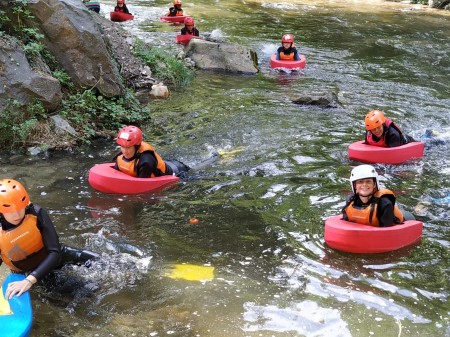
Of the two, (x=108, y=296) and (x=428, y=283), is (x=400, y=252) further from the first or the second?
(x=108, y=296)

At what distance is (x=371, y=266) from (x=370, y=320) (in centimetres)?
93

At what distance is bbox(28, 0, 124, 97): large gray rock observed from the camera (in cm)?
900

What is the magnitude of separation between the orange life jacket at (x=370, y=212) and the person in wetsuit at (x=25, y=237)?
2.98 metres

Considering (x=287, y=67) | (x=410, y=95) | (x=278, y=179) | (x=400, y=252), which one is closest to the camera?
(x=400, y=252)

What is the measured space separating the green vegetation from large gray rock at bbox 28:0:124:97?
9.86ft

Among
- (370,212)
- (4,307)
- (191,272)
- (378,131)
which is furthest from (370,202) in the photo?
(4,307)

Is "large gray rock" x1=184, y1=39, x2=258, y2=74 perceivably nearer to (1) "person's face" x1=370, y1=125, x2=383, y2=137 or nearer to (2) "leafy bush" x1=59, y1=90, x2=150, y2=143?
(2) "leafy bush" x1=59, y1=90, x2=150, y2=143

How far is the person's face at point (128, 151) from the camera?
695 centimetres

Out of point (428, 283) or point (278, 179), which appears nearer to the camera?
point (428, 283)

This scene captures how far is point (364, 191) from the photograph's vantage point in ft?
18.5

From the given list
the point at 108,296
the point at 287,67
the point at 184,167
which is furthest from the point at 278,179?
the point at 287,67

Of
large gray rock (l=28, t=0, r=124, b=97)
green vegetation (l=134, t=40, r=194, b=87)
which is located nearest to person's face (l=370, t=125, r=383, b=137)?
large gray rock (l=28, t=0, r=124, b=97)

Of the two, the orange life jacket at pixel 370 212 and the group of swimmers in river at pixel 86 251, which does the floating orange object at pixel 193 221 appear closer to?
the group of swimmers in river at pixel 86 251

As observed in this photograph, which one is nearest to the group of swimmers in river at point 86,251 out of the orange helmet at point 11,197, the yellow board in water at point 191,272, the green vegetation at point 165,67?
the orange helmet at point 11,197
